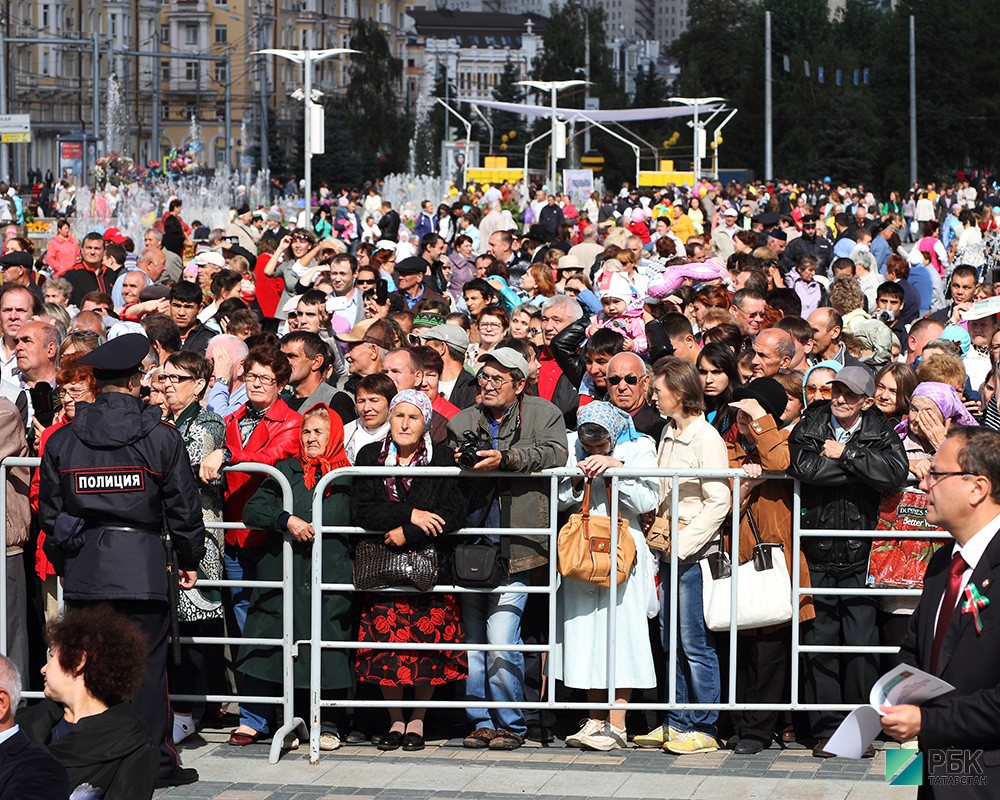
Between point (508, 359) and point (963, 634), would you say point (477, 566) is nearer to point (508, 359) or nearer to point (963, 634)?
point (508, 359)

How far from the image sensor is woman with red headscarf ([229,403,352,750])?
25.4 feet

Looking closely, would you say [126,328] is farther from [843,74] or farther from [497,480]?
[843,74]

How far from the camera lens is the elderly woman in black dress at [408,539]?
7.57 meters

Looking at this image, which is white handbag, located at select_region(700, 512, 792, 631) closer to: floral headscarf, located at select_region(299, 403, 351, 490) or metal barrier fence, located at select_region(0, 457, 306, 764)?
floral headscarf, located at select_region(299, 403, 351, 490)

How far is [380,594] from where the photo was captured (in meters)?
7.80

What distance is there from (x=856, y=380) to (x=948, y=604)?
289 centimetres

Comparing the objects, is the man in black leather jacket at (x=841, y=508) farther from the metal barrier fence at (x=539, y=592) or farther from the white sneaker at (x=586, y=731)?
the white sneaker at (x=586, y=731)

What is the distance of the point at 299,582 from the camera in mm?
7824

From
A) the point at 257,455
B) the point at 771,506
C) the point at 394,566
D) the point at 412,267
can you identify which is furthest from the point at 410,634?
the point at 412,267

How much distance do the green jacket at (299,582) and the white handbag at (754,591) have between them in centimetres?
168

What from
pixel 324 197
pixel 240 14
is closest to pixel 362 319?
pixel 324 197

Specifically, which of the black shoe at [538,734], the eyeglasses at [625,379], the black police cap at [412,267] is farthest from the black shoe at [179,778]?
the black police cap at [412,267]

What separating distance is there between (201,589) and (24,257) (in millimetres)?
7082

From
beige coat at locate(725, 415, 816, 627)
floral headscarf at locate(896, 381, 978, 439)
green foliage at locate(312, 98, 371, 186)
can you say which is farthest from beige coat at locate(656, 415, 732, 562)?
green foliage at locate(312, 98, 371, 186)
